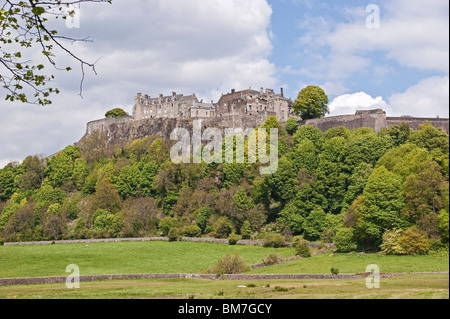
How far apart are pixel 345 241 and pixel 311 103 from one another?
43.0 meters

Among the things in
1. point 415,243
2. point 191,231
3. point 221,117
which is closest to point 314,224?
point 415,243

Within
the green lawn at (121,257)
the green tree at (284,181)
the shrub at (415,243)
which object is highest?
the green tree at (284,181)

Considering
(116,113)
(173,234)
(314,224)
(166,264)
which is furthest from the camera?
(116,113)

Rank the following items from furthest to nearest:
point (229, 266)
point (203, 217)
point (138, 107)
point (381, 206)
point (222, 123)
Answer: point (138, 107), point (222, 123), point (203, 217), point (381, 206), point (229, 266)

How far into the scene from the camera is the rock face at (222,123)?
79.4 metres

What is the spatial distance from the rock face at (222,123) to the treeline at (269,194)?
165 inches

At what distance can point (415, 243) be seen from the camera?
45344 mm

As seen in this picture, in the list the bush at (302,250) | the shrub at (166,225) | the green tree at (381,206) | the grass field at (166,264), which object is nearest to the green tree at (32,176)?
the grass field at (166,264)

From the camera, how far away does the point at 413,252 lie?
149ft

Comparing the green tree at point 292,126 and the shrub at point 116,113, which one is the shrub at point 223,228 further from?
the shrub at point 116,113

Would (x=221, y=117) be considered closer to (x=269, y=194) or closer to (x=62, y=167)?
(x=269, y=194)

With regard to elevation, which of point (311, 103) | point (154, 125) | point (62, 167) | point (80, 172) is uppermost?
point (311, 103)
